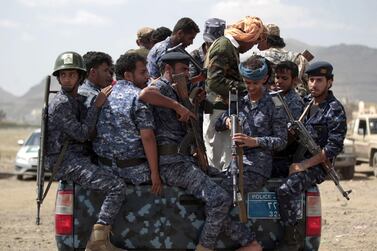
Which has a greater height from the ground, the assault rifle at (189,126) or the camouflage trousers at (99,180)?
the assault rifle at (189,126)

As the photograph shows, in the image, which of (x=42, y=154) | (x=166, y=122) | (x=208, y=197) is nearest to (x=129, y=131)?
(x=166, y=122)

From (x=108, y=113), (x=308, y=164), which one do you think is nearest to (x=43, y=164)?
(x=108, y=113)

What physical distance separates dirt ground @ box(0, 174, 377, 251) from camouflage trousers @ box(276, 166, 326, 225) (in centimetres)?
403

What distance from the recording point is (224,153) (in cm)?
632

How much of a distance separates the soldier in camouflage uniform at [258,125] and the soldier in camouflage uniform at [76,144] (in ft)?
2.88

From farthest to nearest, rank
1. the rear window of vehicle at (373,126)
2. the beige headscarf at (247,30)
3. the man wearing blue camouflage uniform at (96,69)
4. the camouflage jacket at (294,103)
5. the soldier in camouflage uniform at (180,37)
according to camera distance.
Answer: the rear window of vehicle at (373,126)
the soldier in camouflage uniform at (180,37)
the beige headscarf at (247,30)
the man wearing blue camouflage uniform at (96,69)
the camouflage jacket at (294,103)

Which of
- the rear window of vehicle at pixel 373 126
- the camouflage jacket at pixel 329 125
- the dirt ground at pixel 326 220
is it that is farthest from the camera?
the rear window of vehicle at pixel 373 126

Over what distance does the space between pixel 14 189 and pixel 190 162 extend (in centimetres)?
1386

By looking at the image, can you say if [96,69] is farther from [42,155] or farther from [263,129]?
[263,129]

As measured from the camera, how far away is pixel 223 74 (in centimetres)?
616

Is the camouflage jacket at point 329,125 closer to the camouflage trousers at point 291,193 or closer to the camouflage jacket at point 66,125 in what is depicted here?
the camouflage trousers at point 291,193

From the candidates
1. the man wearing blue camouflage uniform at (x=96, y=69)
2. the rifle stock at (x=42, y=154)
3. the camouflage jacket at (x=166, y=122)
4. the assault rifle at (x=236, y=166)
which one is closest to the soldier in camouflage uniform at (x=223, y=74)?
the assault rifle at (x=236, y=166)

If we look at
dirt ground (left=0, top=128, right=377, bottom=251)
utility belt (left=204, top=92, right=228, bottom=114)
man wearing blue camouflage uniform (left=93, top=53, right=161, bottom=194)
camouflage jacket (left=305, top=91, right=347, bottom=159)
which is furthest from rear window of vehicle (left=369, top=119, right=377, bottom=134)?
man wearing blue camouflage uniform (left=93, top=53, right=161, bottom=194)

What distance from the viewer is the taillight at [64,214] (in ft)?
17.5
